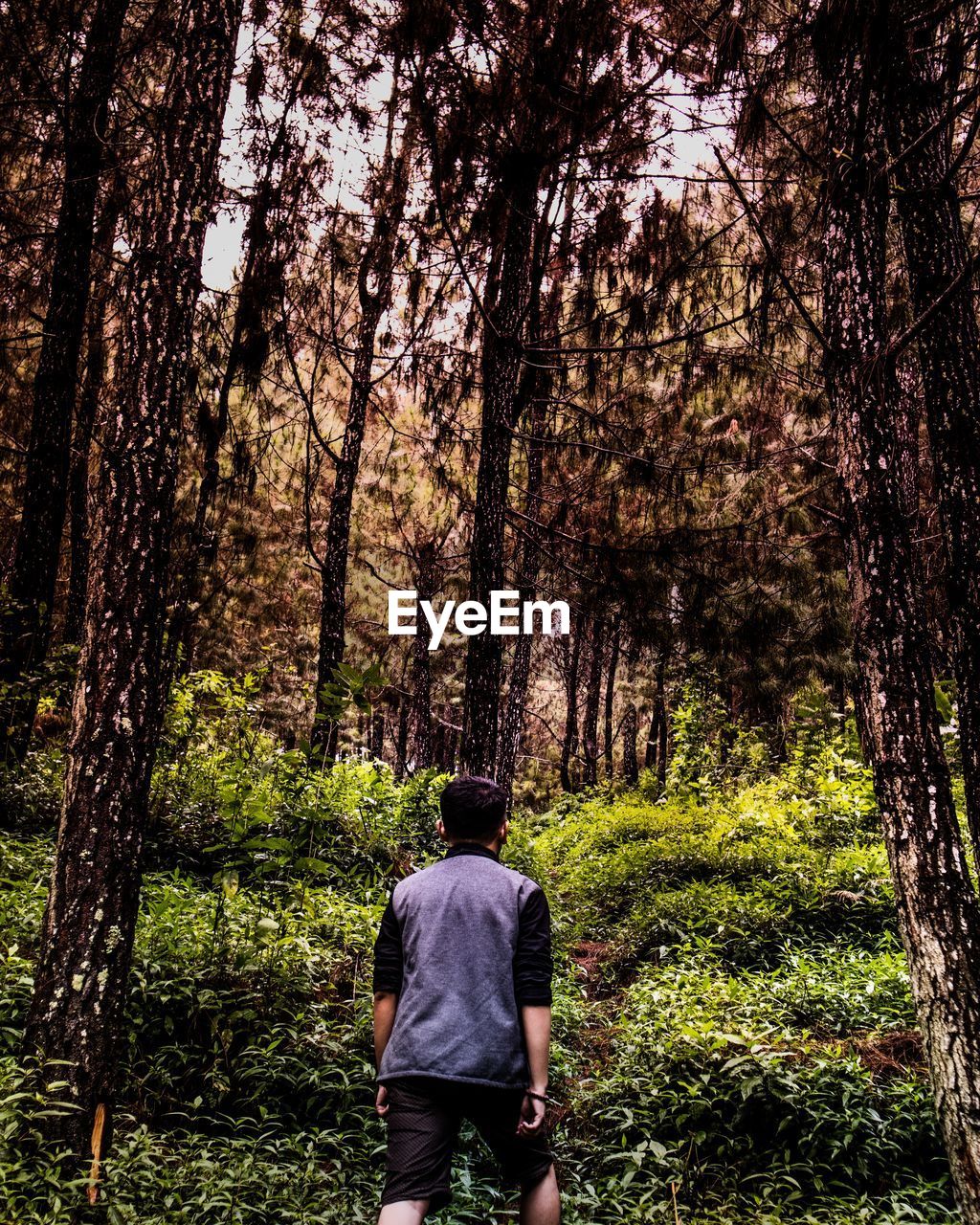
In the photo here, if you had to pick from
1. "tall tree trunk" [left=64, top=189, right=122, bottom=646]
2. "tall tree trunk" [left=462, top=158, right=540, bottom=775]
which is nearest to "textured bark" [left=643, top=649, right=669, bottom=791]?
"tall tree trunk" [left=462, top=158, right=540, bottom=775]

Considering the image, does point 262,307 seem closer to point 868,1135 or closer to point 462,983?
point 462,983

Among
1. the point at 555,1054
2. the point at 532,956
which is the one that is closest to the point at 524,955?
the point at 532,956

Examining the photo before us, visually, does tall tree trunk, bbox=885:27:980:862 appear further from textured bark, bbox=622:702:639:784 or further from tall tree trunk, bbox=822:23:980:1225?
textured bark, bbox=622:702:639:784

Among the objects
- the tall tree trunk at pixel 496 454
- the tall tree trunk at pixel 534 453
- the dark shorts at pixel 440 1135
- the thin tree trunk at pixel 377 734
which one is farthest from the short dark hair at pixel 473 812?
the thin tree trunk at pixel 377 734

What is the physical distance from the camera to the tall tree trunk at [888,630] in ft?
11.0

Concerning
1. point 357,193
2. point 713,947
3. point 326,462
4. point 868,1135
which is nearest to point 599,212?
point 357,193

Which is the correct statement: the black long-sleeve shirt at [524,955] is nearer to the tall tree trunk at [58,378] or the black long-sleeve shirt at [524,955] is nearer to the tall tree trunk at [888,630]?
the tall tree trunk at [888,630]

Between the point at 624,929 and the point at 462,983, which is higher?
the point at 462,983

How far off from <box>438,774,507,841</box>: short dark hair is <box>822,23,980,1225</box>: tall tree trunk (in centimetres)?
202

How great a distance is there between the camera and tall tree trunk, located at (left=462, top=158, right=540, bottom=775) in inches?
264

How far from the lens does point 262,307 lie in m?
7.23

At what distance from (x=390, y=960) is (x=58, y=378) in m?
7.47

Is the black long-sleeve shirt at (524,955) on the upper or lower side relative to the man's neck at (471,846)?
lower

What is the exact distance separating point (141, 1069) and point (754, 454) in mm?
7835
